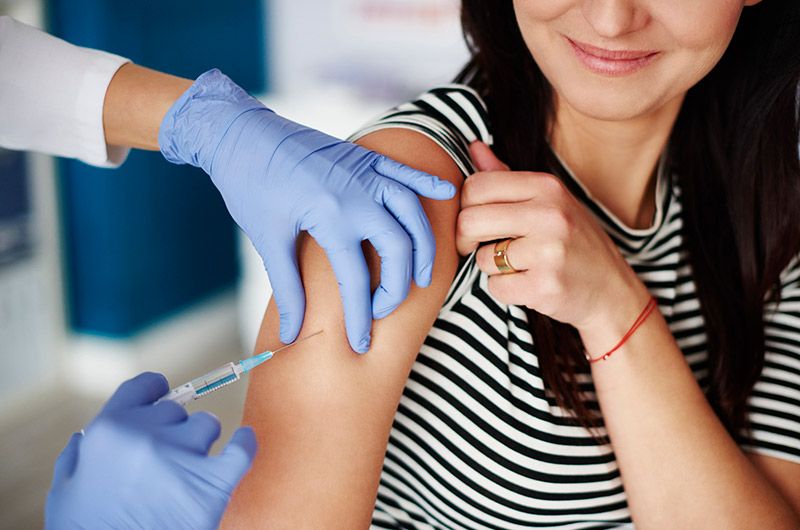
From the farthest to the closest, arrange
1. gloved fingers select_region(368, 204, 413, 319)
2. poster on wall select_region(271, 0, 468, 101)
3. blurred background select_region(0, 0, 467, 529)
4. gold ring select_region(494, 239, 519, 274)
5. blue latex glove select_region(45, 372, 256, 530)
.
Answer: poster on wall select_region(271, 0, 468, 101), blurred background select_region(0, 0, 467, 529), gold ring select_region(494, 239, 519, 274), gloved fingers select_region(368, 204, 413, 319), blue latex glove select_region(45, 372, 256, 530)

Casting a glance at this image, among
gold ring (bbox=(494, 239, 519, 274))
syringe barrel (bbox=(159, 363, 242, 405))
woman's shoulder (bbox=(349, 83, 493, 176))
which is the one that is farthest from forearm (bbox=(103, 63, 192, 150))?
gold ring (bbox=(494, 239, 519, 274))

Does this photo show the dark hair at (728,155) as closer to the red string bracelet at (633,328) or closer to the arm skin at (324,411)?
the red string bracelet at (633,328)

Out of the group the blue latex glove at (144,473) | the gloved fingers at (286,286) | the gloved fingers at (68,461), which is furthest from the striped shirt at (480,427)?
the gloved fingers at (68,461)

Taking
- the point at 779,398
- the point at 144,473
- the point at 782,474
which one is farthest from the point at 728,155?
the point at 144,473

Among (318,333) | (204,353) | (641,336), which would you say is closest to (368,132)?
(318,333)

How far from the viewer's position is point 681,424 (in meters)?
1.07

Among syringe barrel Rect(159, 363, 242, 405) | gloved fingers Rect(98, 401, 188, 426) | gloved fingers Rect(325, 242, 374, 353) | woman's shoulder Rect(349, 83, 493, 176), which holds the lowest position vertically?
gloved fingers Rect(98, 401, 188, 426)

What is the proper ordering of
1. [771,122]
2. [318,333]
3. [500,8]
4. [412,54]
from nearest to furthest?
[318,333] < [500,8] < [771,122] < [412,54]

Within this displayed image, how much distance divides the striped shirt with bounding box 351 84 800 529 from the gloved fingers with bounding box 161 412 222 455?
332 mm

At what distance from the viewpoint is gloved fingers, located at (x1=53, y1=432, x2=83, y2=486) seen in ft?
2.62

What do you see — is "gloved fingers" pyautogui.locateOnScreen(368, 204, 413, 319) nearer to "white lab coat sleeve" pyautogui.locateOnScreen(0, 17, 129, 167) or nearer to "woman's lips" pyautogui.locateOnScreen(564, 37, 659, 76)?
"woman's lips" pyautogui.locateOnScreen(564, 37, 659, 76)

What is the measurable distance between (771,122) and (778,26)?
15 cm

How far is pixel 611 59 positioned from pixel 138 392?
68 centimetres

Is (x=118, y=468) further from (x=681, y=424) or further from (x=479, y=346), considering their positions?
(x=681, y=424)
